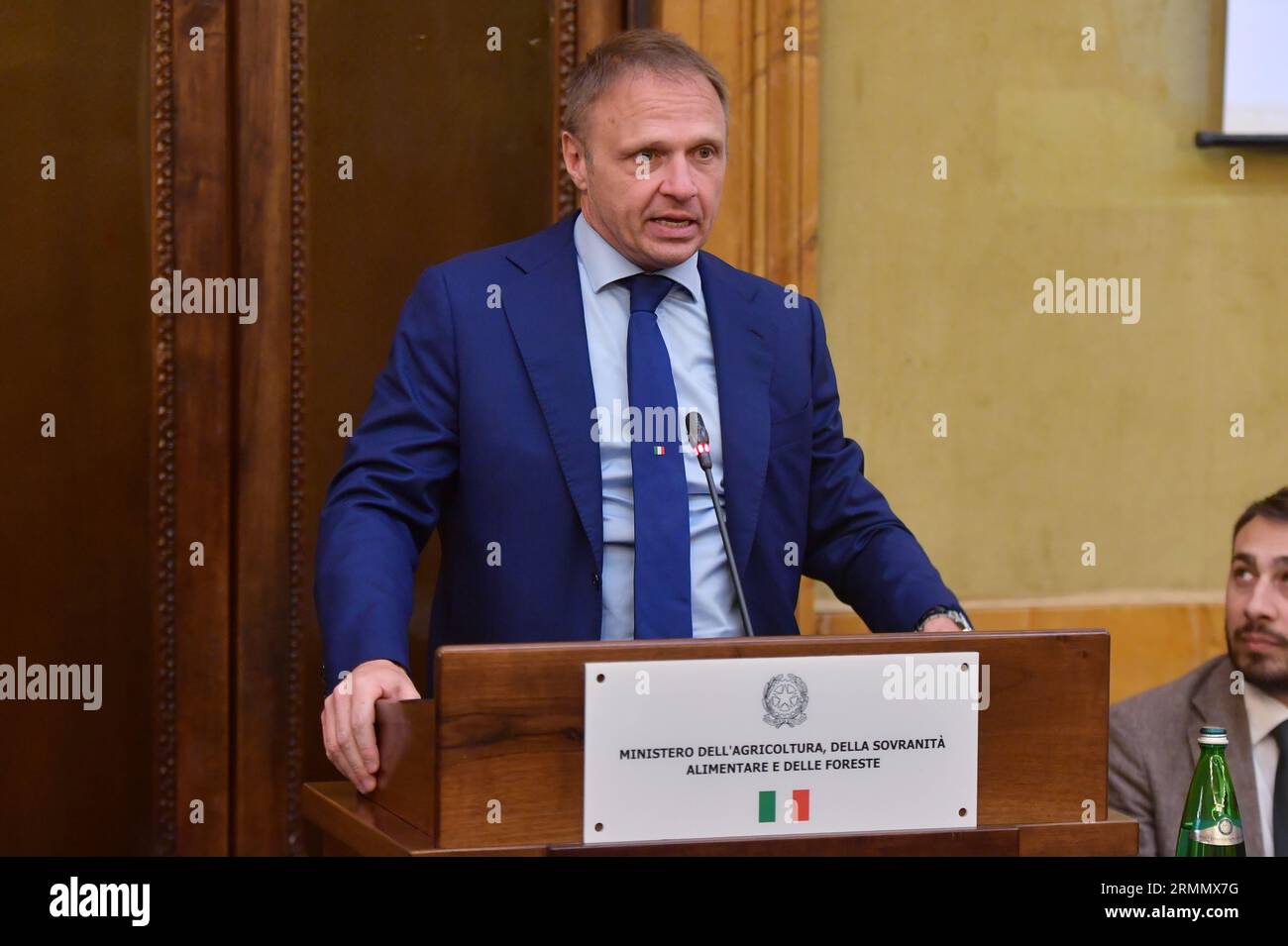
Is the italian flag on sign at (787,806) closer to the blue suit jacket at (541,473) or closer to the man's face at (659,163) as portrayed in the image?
the blue suit jacket at (541,473)

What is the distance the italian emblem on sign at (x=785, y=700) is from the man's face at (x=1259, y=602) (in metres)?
1.63

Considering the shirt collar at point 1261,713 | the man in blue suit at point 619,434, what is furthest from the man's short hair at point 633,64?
the shirt collar at point 1261,713

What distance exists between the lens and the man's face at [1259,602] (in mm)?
3021

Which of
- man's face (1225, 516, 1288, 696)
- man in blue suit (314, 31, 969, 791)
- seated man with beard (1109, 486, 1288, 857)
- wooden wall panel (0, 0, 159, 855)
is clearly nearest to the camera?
man in blue suit (314, 31, 969, 791)

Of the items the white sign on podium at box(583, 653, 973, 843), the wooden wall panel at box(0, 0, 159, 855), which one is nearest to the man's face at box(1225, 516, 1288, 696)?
the white sign on podium at box(583, 653, 973, 843)

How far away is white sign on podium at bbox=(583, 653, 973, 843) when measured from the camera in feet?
5.29

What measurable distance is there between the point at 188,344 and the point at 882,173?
1.57 m

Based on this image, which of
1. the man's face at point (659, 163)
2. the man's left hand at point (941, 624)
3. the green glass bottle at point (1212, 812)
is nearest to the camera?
the green glass bottle at point (1212, 812)

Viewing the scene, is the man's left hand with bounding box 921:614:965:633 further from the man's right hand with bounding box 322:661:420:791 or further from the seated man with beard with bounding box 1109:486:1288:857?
the man's right hand with bounding box 322:661:420:791

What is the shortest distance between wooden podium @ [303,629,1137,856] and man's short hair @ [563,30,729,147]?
118cm

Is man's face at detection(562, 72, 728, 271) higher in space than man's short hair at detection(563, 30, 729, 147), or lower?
lower

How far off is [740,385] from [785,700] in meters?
0.96
